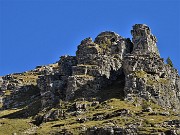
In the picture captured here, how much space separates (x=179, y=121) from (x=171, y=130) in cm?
1256

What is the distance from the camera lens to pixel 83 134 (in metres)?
190

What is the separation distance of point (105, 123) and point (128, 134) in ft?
89.1

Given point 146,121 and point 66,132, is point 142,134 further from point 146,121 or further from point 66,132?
point 66,132

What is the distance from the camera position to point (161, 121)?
190375 millimetres

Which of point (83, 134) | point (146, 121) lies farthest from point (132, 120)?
point (83, 134)

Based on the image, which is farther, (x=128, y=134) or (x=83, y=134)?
(x=83, y=134)

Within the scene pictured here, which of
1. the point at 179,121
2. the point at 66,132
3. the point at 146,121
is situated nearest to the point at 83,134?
the point at 66,132

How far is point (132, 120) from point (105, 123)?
1056cm

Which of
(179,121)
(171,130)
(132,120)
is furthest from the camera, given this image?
(132,120)

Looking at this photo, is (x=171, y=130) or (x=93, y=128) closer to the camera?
(x=171, y=130)

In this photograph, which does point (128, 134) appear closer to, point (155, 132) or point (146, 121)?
point (155, 132)

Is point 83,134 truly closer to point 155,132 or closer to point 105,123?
point 105,123

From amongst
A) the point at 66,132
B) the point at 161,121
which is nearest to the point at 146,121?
the point at 161,121

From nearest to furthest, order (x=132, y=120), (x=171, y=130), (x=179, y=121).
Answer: (x=171, y=130) → (x=179, y=121) → (x=132, y=120)
